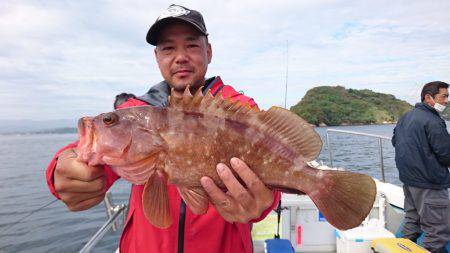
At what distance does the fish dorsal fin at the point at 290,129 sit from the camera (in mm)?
2293

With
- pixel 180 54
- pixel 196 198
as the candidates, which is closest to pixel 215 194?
pixel 196 198

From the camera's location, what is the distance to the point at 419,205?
6020 millimetres

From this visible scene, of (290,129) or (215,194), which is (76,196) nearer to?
(215,194)

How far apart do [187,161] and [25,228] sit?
18863 millimetres

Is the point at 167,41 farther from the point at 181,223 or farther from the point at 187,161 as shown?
the point at 181,223

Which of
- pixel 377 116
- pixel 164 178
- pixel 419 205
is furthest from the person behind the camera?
pixel 377 116

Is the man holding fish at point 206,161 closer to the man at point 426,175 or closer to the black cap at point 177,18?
the black cap at point 177,18

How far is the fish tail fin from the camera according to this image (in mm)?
2102

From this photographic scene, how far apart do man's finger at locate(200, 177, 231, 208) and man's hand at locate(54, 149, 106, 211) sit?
29.7 inches

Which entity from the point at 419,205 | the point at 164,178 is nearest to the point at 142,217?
the point at 164,178

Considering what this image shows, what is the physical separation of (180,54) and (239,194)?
147 centimetres

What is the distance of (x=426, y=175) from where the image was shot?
599 centimetres

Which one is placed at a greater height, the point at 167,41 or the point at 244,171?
the point at 167,41

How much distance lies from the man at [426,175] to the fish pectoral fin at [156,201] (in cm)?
A: 555
